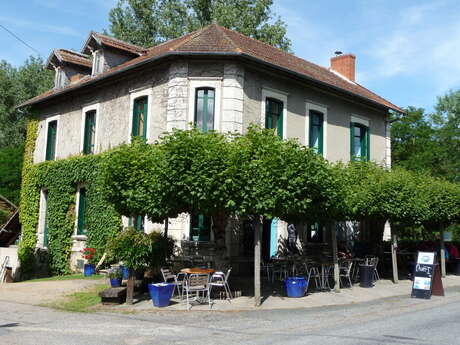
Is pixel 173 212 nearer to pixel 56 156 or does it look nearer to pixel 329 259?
pixel 329 259

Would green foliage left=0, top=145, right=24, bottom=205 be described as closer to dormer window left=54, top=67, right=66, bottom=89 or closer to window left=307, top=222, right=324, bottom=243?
dormer window left=54, top=67, right=66, bottom=89

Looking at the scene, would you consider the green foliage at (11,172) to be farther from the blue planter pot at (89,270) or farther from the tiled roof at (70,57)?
the blue planter pot at (89,270)

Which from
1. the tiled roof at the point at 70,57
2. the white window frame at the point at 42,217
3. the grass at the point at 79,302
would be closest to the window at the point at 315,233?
the grass at the point at 79,302

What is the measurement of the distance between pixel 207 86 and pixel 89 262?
7.49m

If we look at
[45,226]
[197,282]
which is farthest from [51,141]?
[197,282]

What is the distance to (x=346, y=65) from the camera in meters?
23.7

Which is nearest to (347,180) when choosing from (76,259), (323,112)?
(323,112)

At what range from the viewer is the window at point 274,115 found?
1636cm

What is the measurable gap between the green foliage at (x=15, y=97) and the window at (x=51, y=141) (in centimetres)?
1531

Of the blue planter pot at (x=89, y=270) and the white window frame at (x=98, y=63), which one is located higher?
the white window frame at (x=98, y=63)

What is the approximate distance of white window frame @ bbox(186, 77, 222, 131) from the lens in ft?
49.5

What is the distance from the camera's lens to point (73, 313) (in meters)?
10.5

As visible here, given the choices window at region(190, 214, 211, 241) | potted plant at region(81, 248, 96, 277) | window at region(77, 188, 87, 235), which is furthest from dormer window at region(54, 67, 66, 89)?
window at region(190, 214, 211, 241)

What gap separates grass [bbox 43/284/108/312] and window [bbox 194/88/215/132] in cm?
594
